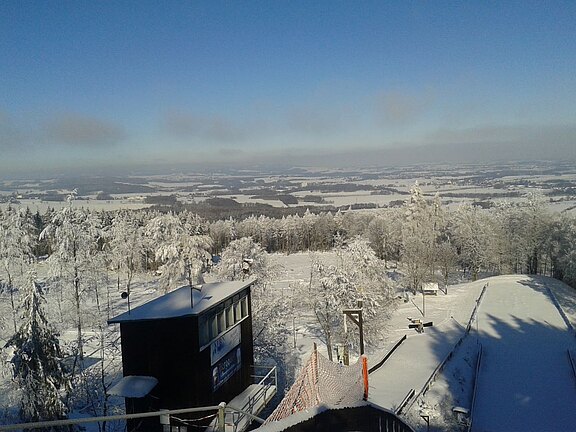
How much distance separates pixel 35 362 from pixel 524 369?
63.8 feet

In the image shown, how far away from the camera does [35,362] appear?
48.7ft

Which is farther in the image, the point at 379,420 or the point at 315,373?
the point at 315,373

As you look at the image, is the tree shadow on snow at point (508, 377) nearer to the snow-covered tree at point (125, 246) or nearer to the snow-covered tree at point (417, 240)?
the snow-covered tree at point (417, 240)

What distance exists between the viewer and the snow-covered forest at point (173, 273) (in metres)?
15.6

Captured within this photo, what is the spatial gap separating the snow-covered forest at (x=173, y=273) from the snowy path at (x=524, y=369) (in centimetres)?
684

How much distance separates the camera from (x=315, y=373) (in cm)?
912

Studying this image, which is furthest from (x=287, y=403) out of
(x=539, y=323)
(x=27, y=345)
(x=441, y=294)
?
(x=441, y=294)

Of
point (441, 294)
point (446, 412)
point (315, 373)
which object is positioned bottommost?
point (441, 294)

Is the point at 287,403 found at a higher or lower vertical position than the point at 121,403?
higher

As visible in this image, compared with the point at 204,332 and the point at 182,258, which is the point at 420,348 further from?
the point at 182,258

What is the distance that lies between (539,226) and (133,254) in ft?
140

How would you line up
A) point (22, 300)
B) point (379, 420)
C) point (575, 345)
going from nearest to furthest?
point (379, 420), point (22, 300), point (575, 345)

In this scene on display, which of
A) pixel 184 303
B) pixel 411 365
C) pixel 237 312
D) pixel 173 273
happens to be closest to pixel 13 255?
pixel 173 273

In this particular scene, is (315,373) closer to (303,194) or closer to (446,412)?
(446,412)
